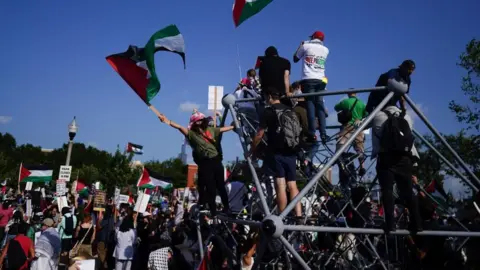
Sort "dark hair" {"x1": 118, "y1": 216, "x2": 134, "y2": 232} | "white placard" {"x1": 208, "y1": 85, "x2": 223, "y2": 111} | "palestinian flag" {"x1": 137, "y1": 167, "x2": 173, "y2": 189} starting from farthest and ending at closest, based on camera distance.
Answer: "palestinian flag" {"x1": 137, "y1": 167, "x2": 173, "y2": 189} < "dark hair" {"x1": 118, "y1": 216, "x2": 134, "y2": 232} < "white placard" {"x1": 208, "y1": 85, "x2": 223, "y2": 111}

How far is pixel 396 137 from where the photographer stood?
5.19 m

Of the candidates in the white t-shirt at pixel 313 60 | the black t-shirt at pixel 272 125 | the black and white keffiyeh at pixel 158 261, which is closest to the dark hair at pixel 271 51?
the white t-shirt at pixel 313 60

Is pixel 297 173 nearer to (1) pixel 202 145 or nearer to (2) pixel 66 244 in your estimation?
(1) pixel 202 145

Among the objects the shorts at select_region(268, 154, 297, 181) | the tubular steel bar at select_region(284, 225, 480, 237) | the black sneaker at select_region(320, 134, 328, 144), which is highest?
the black sneaker at select_region(320, 134, 328, 144)

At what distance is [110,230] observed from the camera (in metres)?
14.2

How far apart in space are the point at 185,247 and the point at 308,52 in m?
4.92

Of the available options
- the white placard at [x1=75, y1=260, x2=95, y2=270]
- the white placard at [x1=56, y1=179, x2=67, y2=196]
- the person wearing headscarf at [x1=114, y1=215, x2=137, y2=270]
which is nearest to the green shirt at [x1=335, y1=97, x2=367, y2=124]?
the white placard at [x1=75, y1=260, x2=95, y2=270]

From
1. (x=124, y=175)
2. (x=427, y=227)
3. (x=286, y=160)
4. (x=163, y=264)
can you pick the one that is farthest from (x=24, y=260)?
(x=124, y=175)

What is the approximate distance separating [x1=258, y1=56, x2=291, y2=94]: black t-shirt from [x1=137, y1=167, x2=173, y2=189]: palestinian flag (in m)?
13.7

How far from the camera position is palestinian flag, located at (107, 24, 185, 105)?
25.4ft

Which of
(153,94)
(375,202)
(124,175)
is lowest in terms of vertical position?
(375,202)

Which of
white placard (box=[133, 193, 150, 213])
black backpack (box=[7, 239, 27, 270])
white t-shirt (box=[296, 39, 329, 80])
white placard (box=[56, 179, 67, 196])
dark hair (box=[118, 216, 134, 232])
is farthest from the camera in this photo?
white placard (box=[56, 179, 67, 196])

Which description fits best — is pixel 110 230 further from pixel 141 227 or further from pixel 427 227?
pixel 427 227

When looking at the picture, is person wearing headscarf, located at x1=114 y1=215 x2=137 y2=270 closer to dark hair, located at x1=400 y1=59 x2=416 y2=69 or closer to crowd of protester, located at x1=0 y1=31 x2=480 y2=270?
crowd of protester, located at x1=0 y1=31 x2=480 y2=270
